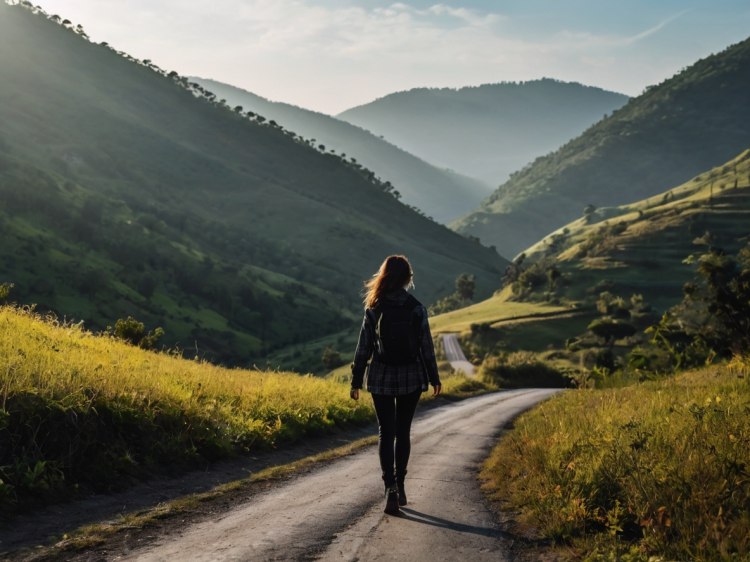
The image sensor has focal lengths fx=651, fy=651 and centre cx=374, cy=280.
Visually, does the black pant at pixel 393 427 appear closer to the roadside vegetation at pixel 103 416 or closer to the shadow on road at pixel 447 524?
the shadow on road at pixel 447 524

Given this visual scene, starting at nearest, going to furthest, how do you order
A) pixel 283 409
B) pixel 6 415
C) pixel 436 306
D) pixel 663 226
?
pixel 6 415, pixel 283 409, pixel 663 226, pixel 436 306

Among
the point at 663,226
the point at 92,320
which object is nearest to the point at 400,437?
the point at 92,320

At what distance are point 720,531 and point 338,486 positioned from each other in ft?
16.7

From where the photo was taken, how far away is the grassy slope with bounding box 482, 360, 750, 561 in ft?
18.0

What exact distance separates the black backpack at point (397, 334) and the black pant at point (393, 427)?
464 millimetres

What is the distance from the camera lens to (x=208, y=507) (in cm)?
783

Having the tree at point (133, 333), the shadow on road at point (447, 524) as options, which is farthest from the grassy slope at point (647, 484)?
the tree at point (133, 333)

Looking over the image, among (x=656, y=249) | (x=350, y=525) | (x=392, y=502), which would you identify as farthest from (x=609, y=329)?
(x=350, y=525)

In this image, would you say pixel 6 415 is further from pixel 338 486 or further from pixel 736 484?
pixel 736 484

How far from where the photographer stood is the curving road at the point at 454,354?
82438 mm

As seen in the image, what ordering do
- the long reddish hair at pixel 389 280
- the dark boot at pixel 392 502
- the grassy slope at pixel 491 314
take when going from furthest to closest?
the grassy slope at pixel 491 314 < the long reddish hair at pixel 389 280 < the dark boot at pixel 392 502

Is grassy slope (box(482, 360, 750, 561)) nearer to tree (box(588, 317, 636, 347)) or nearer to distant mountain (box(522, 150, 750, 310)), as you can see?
tree (box(588, 317, 636, 347))

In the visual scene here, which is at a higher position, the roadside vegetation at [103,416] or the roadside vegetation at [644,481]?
the roadside vegetation at [644,481]

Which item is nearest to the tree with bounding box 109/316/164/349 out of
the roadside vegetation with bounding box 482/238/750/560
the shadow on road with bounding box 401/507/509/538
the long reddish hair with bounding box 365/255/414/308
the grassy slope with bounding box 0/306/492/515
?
the grassy slope with bounding box 0/306/492/515
